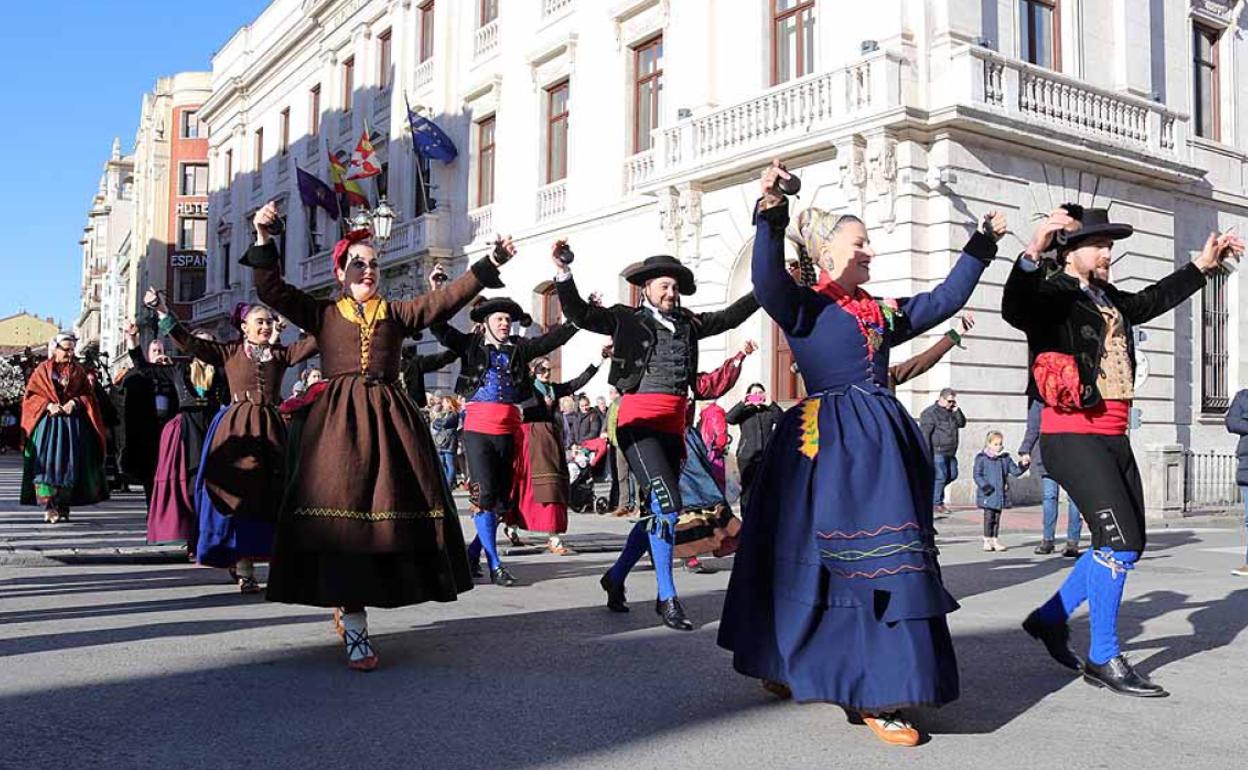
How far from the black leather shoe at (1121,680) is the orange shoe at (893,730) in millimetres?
1252

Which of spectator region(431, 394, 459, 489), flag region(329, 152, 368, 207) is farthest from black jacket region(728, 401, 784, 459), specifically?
flag region(329, 152, 368, 207)

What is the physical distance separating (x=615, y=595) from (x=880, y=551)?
3.24 metres

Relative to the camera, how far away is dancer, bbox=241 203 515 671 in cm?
541

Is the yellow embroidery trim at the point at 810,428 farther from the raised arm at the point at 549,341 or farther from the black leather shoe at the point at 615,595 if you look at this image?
the raised arm at the point at 549,341

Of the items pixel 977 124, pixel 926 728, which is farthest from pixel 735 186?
pixel 926 728

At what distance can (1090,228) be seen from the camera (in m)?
5.42

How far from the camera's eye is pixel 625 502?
674 inches

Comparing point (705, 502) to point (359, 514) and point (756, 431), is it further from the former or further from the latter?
point (359, 514)

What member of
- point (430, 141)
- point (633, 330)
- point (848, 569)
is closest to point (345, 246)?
point (633, 330)

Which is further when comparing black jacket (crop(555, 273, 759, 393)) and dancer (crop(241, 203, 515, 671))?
black jacket (crop(555, 273, 759, 393))

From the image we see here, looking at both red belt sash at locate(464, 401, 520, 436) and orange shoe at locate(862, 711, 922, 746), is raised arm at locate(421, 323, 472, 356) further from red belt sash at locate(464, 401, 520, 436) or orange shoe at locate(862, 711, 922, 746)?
orange shoe at locate(862, 711, 922, 746)

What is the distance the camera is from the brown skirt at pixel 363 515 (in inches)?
213

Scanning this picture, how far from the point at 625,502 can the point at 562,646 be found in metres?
11.1

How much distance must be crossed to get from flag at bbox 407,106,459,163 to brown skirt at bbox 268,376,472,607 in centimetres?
2466
